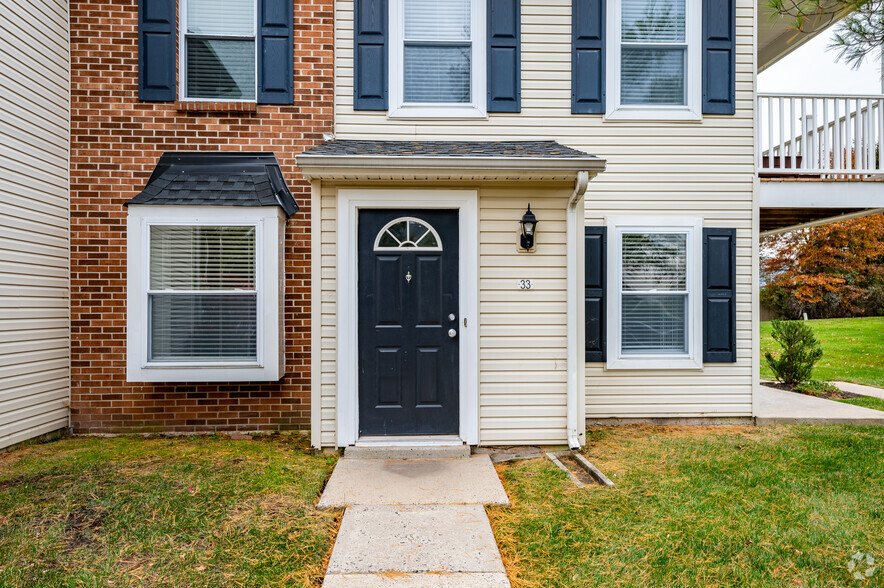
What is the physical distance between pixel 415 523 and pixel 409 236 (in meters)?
2.34

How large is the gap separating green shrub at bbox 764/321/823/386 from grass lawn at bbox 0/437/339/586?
6.48 meters

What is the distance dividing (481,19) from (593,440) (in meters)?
4.40

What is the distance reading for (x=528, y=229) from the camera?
4238mm

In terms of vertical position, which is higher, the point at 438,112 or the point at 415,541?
the point at 438,112

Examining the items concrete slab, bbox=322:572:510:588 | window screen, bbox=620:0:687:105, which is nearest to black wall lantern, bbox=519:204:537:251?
window screen, bbox=620:0:687:105

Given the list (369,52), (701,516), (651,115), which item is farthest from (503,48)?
(701,516)

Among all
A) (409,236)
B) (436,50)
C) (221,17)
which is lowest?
(409,236)

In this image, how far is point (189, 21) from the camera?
195 inches

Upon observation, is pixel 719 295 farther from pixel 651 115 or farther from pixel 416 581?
pixel 416 581

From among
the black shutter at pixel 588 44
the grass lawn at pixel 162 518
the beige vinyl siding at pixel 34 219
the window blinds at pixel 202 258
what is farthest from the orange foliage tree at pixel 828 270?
the beige vinyl siding at pixel 34 219

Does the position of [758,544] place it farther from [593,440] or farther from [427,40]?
[427,40]

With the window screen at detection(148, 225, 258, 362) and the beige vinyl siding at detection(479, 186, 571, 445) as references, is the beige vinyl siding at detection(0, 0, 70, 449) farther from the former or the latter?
the beige vinyl siding at detection(479, 186, 571, 445)

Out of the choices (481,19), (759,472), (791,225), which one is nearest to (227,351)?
(481,19)

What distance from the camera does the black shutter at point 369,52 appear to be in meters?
4.98
